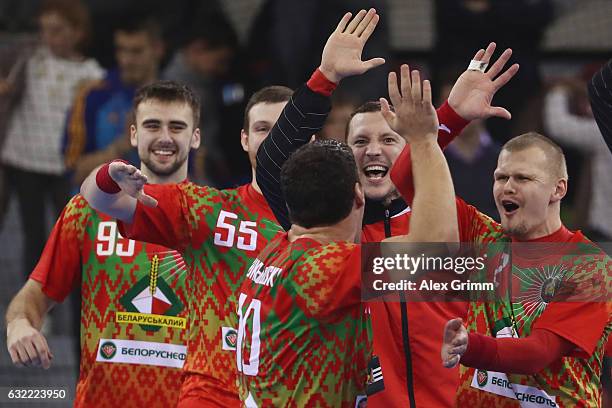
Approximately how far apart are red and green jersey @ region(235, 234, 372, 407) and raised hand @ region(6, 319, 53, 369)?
1530 mm

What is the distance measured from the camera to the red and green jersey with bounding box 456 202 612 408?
203 inches

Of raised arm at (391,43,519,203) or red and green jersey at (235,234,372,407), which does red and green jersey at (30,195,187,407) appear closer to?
red and green jersey at (235,234,372,407)

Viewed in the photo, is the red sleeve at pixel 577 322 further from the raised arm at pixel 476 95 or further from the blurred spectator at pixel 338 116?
the blurred spectator at pixel 338 116

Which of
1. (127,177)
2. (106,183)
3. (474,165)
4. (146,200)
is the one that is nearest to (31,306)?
(146,200)

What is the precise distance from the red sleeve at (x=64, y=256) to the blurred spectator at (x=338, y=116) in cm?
313

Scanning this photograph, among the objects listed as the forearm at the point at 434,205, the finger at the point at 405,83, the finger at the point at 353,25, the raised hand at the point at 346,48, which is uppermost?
the finger at the point at 353,25

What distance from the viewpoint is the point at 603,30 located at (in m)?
12.0

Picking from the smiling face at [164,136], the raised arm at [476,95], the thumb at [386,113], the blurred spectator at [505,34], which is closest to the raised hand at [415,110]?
the thumb at [386,113]

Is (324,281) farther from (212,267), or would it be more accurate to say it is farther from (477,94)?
(212,267)

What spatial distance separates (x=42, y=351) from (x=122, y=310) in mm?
643

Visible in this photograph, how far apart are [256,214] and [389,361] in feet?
3.18

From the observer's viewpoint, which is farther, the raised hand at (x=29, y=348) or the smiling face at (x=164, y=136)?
the smiling face at (x=164, y=136)

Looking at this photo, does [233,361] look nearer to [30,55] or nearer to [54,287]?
[54,287]

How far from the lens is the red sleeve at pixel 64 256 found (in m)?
6.16
